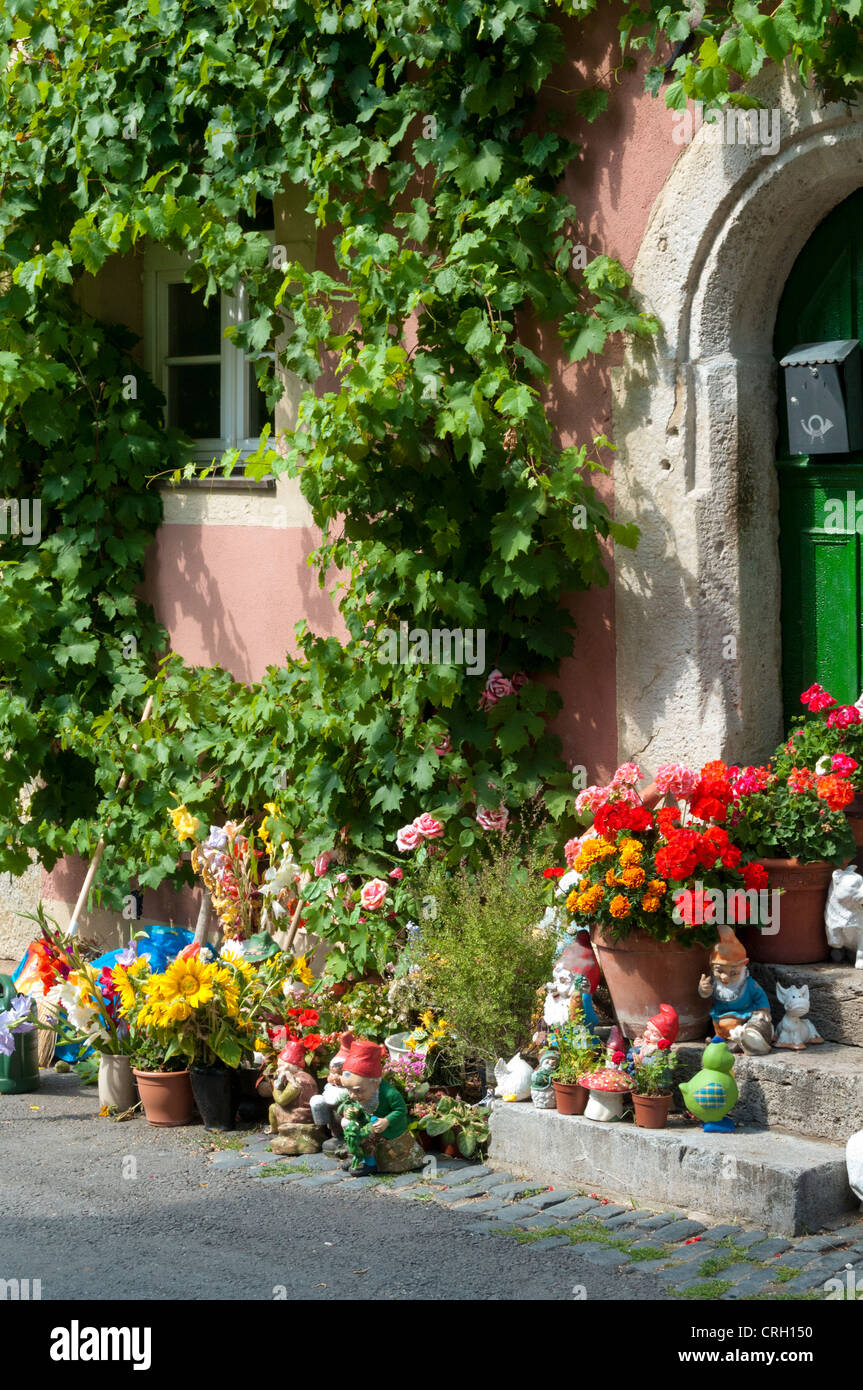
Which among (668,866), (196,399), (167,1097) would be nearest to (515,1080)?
(668,866)

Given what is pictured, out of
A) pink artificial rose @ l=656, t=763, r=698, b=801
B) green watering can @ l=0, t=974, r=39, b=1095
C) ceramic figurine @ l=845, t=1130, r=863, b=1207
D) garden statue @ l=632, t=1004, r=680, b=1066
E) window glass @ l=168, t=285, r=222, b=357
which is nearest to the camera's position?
ceramic figurine @ l=845, t=1130, r=863, b=1207

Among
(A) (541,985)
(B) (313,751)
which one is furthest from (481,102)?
(A) (541,985)

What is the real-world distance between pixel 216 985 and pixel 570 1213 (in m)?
1.63

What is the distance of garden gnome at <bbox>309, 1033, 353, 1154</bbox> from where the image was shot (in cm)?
527

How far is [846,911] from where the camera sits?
205 inches

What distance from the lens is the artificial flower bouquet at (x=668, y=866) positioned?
5.03m

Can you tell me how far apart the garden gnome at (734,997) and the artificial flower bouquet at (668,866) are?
9 centimetres

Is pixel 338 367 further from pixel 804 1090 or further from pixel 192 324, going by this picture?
pixel 804 1090

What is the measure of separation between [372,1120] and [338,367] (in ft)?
8.67

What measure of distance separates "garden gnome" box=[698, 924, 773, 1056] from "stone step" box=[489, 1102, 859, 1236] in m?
0.31

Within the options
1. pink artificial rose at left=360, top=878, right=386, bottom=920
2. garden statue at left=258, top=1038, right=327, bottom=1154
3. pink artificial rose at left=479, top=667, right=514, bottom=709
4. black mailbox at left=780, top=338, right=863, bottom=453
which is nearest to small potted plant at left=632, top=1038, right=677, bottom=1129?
garden statue at left=258, top=1038, right=327, bottom=1154

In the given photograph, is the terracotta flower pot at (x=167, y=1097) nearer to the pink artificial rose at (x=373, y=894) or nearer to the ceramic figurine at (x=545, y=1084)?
the pink artificial rose at (x=373, y=894)

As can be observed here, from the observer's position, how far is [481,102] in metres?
5.77

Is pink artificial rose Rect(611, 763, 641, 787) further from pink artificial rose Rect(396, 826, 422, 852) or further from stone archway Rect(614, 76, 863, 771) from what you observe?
pink artificial rose Rect(396, 826, 422, 852)
